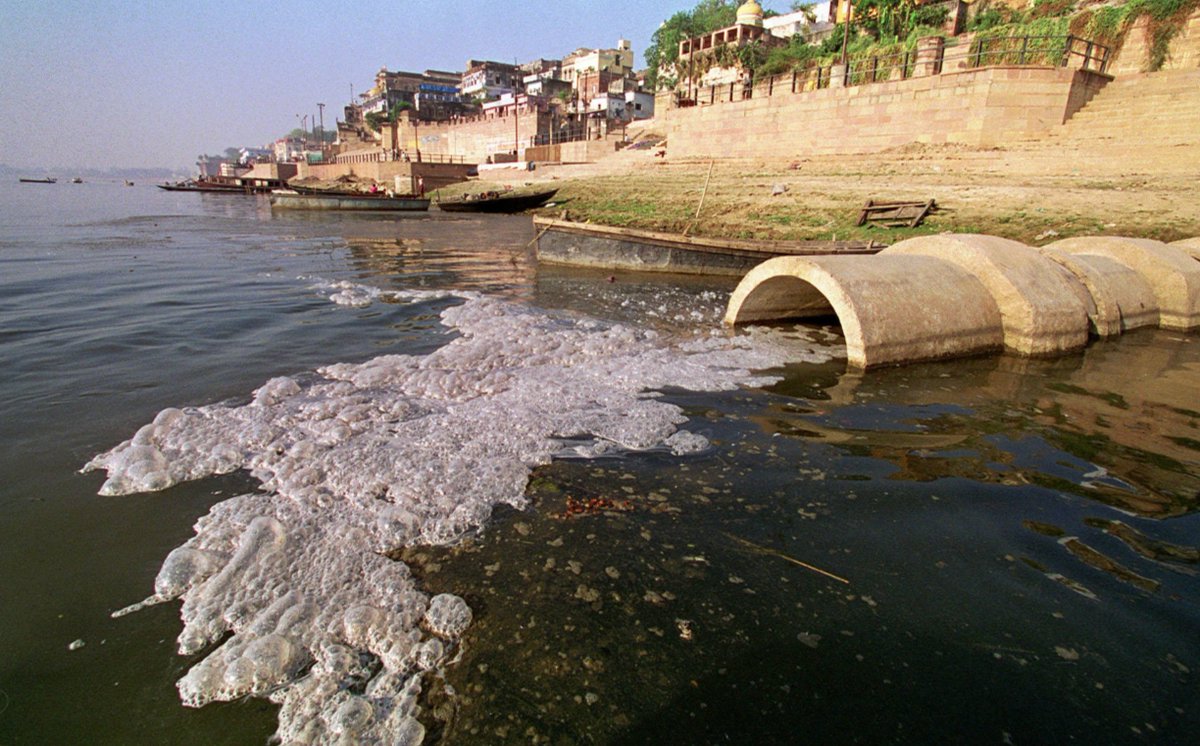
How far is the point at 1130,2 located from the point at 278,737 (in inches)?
1356

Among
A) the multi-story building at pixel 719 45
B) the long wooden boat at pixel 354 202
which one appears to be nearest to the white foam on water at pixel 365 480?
the long wooden boat at pixel 354 202

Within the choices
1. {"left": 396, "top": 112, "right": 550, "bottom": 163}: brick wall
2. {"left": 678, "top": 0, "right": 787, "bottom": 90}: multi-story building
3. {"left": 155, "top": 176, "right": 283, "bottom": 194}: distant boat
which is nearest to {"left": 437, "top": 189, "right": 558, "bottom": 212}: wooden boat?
{"left": 678, "top": 0, "right": 787, "bottom": 90}: multi-story building

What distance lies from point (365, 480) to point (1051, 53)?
29.0 meters

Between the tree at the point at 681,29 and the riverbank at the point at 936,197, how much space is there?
44375 mm

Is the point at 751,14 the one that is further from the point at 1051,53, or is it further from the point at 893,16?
the point at 1051,53

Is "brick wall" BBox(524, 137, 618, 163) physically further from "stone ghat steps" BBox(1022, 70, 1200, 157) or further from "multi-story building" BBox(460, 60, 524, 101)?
"multi-story building" BBox(460, 60, 524, 101)

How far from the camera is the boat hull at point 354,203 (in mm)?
37438

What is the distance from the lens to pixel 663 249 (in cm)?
1254

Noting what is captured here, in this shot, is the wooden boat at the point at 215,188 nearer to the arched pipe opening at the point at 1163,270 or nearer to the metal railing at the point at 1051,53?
the metal railing at the point at 1051,53

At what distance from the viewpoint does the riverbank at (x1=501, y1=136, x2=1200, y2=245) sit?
12.7 metres

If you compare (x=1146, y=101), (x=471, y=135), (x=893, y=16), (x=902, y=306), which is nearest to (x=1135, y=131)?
(x=1146, y=101)

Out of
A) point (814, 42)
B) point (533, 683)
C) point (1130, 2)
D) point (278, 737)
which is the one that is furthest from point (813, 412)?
point (814, 42)

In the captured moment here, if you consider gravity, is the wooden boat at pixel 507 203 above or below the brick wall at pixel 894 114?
below

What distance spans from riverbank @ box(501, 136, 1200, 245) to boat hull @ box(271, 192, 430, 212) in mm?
14839
